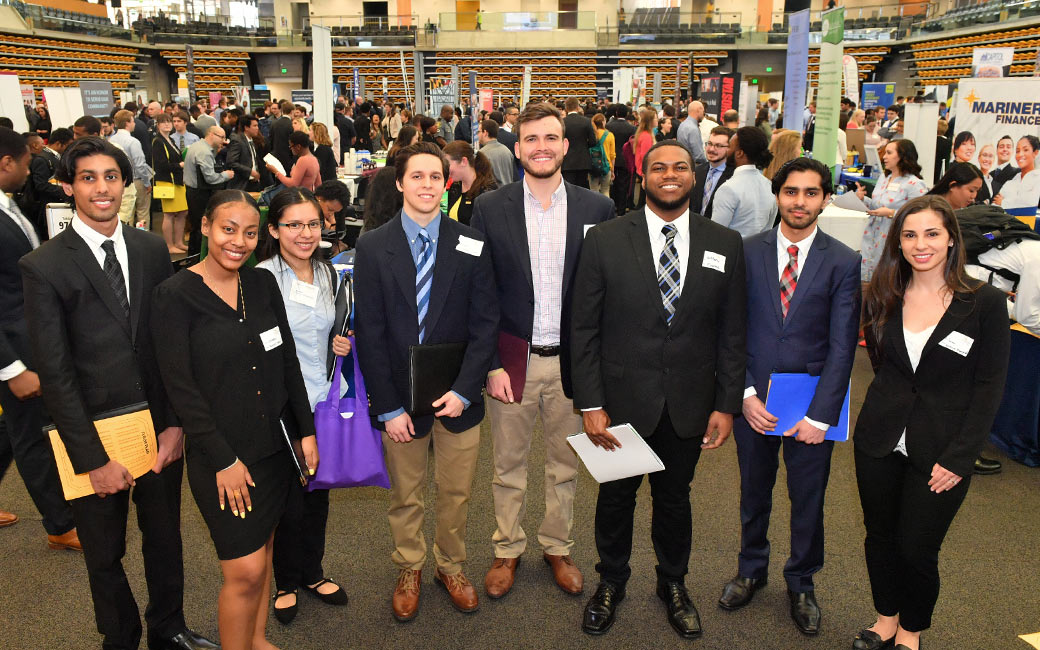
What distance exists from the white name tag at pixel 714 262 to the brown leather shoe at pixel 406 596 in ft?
4.99

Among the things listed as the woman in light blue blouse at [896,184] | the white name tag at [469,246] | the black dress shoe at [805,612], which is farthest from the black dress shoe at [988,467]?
the white name tag at [469,246]

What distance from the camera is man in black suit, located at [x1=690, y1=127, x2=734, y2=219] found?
5.04 meters

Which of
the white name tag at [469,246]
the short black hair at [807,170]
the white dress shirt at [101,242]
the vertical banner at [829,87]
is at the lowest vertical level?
the white name tag at [469,246]

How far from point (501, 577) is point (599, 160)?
22.4ft

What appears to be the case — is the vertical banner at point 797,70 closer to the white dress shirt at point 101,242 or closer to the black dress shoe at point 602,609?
the black dress shoe at point 602,609

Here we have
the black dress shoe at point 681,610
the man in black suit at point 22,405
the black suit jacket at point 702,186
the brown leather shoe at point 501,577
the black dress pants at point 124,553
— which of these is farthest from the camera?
the black suit jacket at point 702,186

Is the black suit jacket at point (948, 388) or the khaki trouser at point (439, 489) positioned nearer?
the black suit jacket at point (948, 388)

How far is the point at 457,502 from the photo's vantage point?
2.61m

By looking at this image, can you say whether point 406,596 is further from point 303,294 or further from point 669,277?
point 669,277

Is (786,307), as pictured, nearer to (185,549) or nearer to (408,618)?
(408,618)

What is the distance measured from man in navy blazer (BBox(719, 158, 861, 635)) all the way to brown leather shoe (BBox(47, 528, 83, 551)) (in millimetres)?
2729

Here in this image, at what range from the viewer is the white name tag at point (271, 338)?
6.67 feet

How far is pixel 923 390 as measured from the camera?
2.16 meters

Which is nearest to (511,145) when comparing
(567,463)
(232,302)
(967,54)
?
(567,463)
